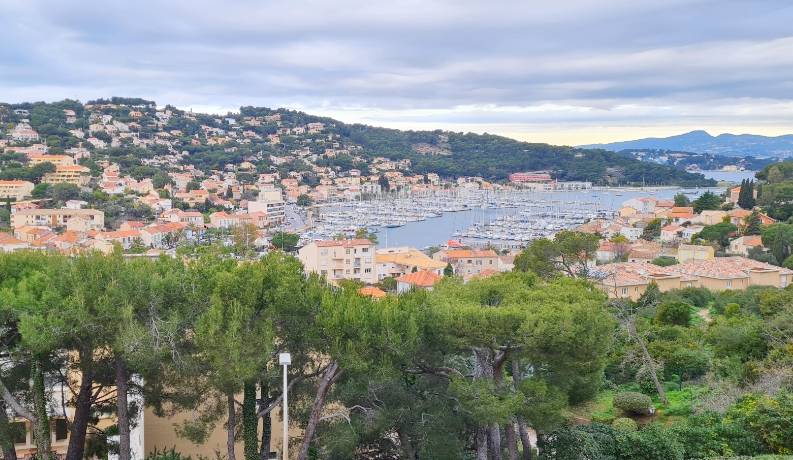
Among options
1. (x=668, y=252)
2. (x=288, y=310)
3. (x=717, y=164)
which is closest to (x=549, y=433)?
(x=288, y=310)

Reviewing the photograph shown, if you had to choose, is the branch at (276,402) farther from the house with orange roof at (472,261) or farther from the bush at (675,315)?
the house with orange roof at (472,261)

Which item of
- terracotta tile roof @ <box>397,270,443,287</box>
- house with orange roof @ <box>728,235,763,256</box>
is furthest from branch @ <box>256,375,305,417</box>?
house with orange roof @ <box>728,235,763,256</box>

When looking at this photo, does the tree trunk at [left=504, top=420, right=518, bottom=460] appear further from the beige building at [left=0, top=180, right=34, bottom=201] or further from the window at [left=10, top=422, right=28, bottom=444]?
the beige building at [left=0, top=180, right=34, bottom=201]

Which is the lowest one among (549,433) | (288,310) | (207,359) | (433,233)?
(433,233)

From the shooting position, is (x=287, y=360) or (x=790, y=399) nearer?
(x=287, y=360)

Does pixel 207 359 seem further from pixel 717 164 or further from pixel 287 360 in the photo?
pixel 717 164

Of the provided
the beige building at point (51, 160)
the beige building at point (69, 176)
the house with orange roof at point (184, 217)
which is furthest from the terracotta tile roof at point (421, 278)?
the beige building at point (51, 160)

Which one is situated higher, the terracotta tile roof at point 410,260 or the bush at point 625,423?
the bush at point 625,423
